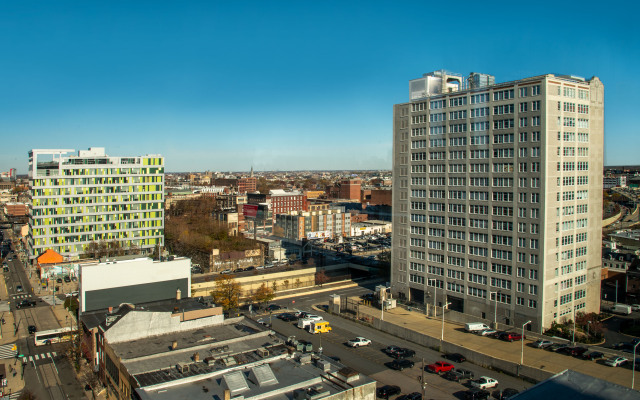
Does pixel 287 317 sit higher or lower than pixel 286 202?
lower

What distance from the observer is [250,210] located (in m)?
57.7

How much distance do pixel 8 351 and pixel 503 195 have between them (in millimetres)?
24328

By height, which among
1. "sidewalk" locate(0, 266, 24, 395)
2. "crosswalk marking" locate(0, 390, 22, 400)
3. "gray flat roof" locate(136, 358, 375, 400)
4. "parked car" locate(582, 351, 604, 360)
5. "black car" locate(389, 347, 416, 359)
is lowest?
"sidewalk" locate(0, 266, 24, 395)

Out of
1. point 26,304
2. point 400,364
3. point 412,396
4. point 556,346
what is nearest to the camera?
point 412,396

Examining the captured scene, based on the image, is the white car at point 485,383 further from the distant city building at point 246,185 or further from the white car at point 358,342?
the distant city building at point 246,185

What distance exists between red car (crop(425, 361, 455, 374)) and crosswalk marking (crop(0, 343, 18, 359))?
59.3 feet

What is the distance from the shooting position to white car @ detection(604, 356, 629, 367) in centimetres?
1931

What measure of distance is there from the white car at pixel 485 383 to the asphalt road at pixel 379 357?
0.30 metres

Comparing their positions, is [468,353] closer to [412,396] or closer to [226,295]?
[412,396]

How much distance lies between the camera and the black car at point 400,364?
19741 mm

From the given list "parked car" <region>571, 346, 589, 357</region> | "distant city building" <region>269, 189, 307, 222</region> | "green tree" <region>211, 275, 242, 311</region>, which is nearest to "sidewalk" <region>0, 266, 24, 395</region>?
"green tree" <region>211, 275, 242, 311</region>

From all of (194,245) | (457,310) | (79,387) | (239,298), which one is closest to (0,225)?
(194,245)

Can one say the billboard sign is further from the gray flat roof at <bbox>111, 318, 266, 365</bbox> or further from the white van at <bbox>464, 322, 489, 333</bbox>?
the gray flat roof at <bbox>111, 318, 266, 365</bbox>

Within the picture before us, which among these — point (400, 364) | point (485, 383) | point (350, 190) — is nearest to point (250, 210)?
point (350, 190)
